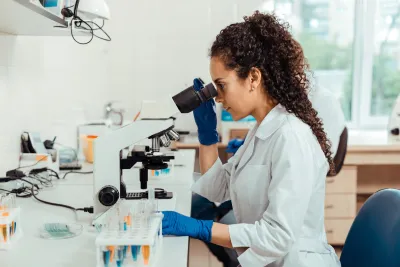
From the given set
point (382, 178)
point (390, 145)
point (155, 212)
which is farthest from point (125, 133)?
point (382, 178)

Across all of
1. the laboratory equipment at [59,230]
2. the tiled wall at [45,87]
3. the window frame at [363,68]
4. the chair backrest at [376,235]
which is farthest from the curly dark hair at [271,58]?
the window frame at [363,68]

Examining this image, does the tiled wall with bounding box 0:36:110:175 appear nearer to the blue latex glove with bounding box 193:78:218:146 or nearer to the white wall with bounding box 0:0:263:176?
the white wall with bounding box 0:0:263:176

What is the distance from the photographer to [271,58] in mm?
1317

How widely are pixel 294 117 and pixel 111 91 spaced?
2.52 metres

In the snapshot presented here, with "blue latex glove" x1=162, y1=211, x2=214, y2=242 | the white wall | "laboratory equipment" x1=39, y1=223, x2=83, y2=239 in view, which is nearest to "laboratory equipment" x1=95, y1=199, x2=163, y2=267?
"blue latex glove" x1=162, y1=211, x2=214, y2=242

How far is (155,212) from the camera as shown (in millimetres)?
1159

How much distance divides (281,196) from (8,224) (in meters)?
0.71

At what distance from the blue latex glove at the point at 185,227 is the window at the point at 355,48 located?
2848mm

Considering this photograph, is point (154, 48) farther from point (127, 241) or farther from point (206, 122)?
point (127, 241)

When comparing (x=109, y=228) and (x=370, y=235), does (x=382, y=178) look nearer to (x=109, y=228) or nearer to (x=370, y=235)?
(x=370, y=235)

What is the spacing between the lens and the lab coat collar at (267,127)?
131 centimetres

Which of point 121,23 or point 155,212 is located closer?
point 155,212

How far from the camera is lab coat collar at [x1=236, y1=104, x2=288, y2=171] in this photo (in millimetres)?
1310

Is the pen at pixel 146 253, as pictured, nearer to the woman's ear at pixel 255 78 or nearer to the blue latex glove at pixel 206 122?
the woman's ear at pixel 255 78
